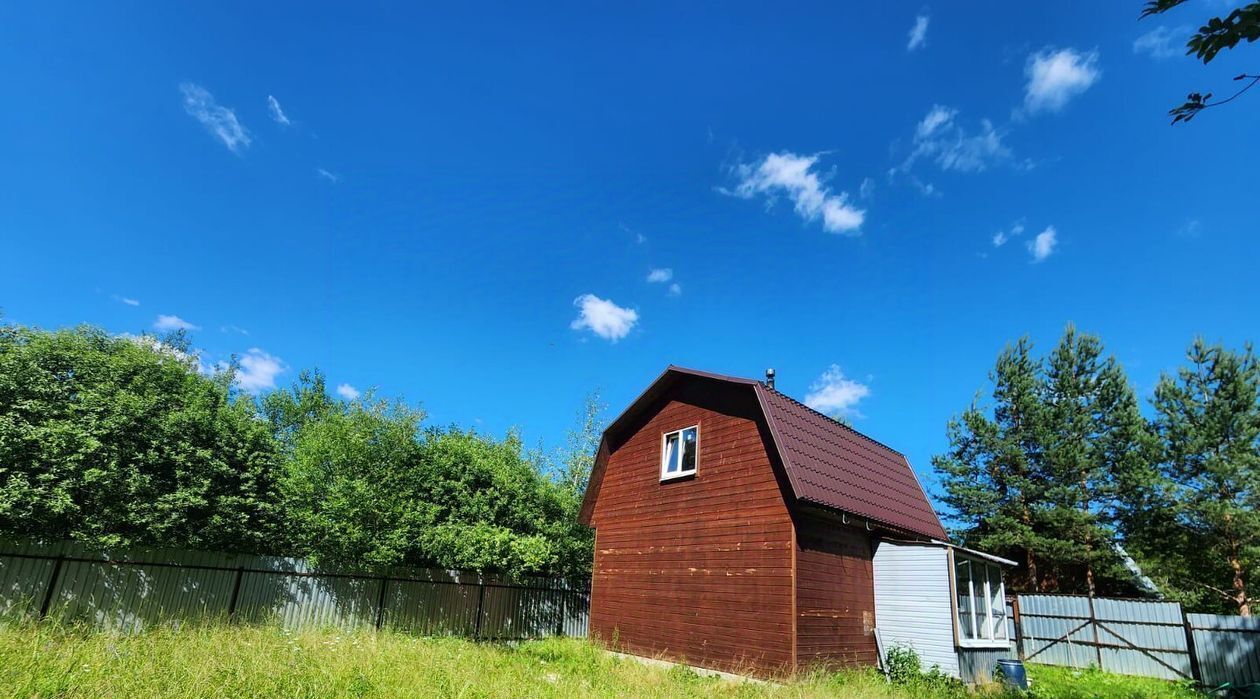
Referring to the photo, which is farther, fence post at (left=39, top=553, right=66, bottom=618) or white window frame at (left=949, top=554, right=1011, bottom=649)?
white window frame at (left=949, top=554, right=1011, bottom=649)

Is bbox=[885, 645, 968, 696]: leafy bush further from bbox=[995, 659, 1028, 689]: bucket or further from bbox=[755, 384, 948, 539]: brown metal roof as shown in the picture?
bbox=[755, 384, 948, 539]: brown metal roof

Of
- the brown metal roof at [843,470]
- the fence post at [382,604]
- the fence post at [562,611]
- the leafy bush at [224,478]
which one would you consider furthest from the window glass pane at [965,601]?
the fence post at [382,604]

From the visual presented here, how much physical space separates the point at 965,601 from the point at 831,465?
4.04 meters

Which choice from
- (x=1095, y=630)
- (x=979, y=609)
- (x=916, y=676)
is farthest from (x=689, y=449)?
(x=1095, y=630)

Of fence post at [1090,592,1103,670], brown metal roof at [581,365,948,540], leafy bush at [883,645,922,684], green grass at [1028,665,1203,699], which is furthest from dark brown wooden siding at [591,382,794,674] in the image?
fence post at [1090,592,1103,670]

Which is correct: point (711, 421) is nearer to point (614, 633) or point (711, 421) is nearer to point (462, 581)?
point (614, 633)

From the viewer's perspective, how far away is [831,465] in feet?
43.0

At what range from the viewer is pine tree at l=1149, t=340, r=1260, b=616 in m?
19.6

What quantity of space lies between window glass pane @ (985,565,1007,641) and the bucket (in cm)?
111

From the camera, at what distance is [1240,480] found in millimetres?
19688

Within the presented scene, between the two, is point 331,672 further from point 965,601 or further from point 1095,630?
point 1095,630

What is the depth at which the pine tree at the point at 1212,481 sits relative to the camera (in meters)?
19.6

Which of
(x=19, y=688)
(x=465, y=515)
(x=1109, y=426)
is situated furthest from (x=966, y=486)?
(x=19, y=688)

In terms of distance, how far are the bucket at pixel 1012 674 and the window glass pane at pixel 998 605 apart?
1.11 m
